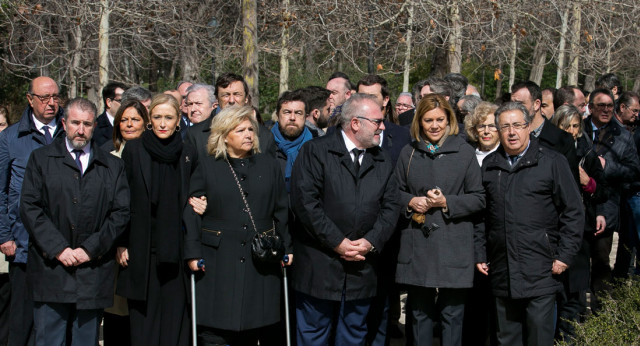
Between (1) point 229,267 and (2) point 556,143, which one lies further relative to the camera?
(2) point 556,143

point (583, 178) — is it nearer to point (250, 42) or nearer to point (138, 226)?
point (138, 226)

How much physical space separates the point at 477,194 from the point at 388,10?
305 inches

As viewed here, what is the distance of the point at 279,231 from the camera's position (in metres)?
5.20

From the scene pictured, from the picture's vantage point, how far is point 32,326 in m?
5.59

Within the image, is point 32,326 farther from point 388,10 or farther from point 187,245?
point 388,10

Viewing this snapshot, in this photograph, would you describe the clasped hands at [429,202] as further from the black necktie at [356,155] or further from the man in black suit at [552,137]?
the man in black suit at [552,137]

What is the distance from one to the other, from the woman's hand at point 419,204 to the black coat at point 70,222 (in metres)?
2.07

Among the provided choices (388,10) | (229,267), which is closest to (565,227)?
(229,267)

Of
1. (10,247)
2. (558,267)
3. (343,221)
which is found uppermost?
(343,221)

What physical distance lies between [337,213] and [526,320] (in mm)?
1578

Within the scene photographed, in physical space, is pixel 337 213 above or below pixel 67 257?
above

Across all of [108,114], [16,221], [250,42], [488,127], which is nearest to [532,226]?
[488,127]

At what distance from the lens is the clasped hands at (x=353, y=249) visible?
16.3 feet

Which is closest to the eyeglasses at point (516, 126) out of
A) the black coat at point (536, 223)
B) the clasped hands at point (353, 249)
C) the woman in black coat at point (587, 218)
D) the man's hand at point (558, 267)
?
the black coat at point (536, 223)
